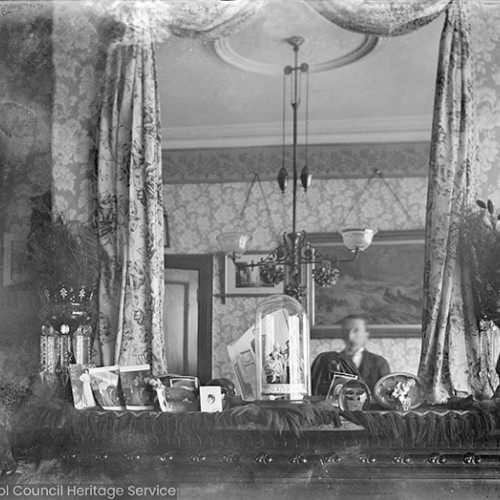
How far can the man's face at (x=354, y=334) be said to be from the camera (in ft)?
18.6

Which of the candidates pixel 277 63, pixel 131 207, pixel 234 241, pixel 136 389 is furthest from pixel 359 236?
pixel 136 389

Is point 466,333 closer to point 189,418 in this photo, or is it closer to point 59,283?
point 189,418

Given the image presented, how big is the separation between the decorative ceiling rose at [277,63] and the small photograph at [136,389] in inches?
93.7

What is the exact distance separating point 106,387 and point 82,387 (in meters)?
0.08

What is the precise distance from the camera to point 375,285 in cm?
574

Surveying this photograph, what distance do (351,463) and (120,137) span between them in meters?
1.44

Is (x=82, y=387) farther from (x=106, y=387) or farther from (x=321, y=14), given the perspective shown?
(x=321, y=14)

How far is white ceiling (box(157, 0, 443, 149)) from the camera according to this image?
431cm

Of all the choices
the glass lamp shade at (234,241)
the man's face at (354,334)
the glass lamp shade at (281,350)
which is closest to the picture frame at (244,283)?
the man's face at (354,334)

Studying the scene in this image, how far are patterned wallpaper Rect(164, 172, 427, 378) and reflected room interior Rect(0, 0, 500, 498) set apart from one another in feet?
0.04

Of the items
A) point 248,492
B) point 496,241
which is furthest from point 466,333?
point 248,492

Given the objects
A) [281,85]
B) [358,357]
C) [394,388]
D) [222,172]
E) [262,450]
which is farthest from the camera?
[222,172]

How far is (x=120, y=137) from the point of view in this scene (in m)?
2.84

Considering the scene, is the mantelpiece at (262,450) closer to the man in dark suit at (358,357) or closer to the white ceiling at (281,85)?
the man in dark suit at (358,357)
